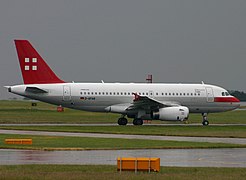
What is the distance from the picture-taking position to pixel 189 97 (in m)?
54.7

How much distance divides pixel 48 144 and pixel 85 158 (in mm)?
6853

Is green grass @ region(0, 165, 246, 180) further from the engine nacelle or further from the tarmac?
the engine nacelle

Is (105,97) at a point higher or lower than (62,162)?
higher

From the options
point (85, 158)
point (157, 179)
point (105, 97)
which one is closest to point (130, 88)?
point (105, 97)

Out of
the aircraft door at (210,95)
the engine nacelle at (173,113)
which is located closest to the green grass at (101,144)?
the engine nacelle at (173,113)

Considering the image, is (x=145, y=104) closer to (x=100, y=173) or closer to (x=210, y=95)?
(x=210, y=95)

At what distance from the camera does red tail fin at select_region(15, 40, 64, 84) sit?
51.9 m

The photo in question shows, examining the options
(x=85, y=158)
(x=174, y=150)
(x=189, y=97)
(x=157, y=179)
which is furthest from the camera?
(x=189, y=97)

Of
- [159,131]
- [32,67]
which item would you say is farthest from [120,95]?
[159,131]

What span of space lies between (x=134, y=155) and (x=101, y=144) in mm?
6055

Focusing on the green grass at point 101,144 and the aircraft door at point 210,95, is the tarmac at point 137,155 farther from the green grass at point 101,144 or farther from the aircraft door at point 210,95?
the aircraft door at point 210,95

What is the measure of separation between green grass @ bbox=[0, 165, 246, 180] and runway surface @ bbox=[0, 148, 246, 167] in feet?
5.26

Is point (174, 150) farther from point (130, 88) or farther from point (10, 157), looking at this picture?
point (130, 88)

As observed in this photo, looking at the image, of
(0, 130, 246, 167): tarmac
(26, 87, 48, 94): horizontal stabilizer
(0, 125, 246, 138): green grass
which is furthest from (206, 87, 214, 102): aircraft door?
(0, 130, 246, 167): tarmac
